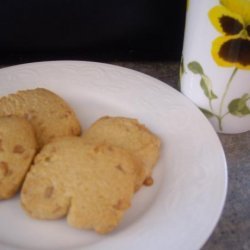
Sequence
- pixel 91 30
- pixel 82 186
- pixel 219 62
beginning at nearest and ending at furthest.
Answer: pixel 82 186, pixel 219 62, pixel 91 30

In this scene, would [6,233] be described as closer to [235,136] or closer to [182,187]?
[182,187]

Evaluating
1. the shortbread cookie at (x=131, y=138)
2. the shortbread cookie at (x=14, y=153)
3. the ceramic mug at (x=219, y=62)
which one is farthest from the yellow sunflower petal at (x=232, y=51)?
the shortbread cookie at (x=14, y=153)

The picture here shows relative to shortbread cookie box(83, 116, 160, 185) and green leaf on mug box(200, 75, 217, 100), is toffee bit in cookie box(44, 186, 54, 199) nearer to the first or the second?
shortbread cookie box(83, 116, 160, 185)

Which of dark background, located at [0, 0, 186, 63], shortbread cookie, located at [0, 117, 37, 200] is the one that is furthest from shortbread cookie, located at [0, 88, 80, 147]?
dark background, located at [0, 0, 186, 63]

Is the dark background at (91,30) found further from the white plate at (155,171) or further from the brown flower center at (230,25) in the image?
the brown flower center at (230,25)

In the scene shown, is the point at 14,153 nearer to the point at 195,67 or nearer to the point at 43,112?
the point at 43,112

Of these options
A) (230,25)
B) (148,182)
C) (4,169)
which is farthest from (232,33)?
(4,169)

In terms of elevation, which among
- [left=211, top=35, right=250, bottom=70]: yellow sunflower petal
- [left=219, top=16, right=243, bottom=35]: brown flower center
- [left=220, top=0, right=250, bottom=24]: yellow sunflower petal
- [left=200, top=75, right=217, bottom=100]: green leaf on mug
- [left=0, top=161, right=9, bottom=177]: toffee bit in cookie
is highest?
[left=220, top=0, right=250, bottom=24]: yellow sunflower petal
